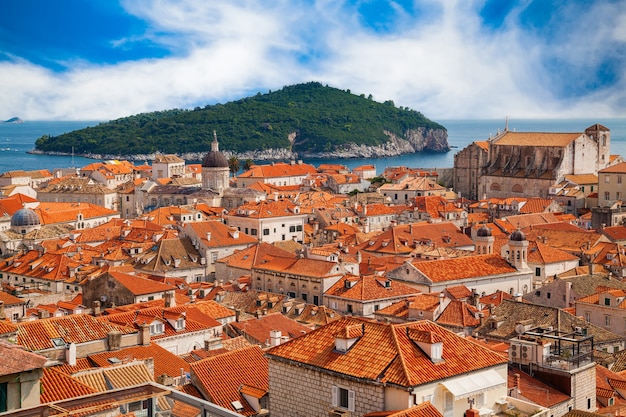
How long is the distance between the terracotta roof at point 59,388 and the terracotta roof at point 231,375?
21.3ft

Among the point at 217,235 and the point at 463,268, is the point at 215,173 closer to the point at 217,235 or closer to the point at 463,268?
the point at 217,235

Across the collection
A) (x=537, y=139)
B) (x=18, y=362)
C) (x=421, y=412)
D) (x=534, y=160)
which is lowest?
(x=421, y=412)

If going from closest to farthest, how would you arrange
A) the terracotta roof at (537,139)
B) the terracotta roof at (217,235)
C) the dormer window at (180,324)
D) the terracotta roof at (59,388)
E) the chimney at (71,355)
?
1. the terracotta roof at (59,388)
2. the chimney at (71,355)
3. the dormer window at (180,324)
4. the terracotta roof at (217,235)
5. the terracotta roof at (537,139)

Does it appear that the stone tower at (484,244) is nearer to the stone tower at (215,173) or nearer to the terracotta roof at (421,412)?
the terracotta roof at (421,412)

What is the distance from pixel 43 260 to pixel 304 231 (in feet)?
82.9

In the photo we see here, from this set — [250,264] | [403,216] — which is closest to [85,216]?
[403,216]

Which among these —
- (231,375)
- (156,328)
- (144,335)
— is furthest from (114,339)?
(156,328)

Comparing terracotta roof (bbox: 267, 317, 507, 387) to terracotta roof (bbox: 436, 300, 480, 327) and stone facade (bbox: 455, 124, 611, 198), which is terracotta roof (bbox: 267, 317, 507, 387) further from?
stone facade (bbox: 455, 124, 611, 198)

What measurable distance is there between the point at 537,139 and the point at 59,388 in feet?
318

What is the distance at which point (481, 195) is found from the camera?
10638 centimetres

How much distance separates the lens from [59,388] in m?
13.7

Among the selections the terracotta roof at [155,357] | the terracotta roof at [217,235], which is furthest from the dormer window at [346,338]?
the terracotta roof at [217,235]

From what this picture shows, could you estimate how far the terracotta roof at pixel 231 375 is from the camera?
21.1 m

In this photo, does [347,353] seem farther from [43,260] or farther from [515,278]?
[43,260]
